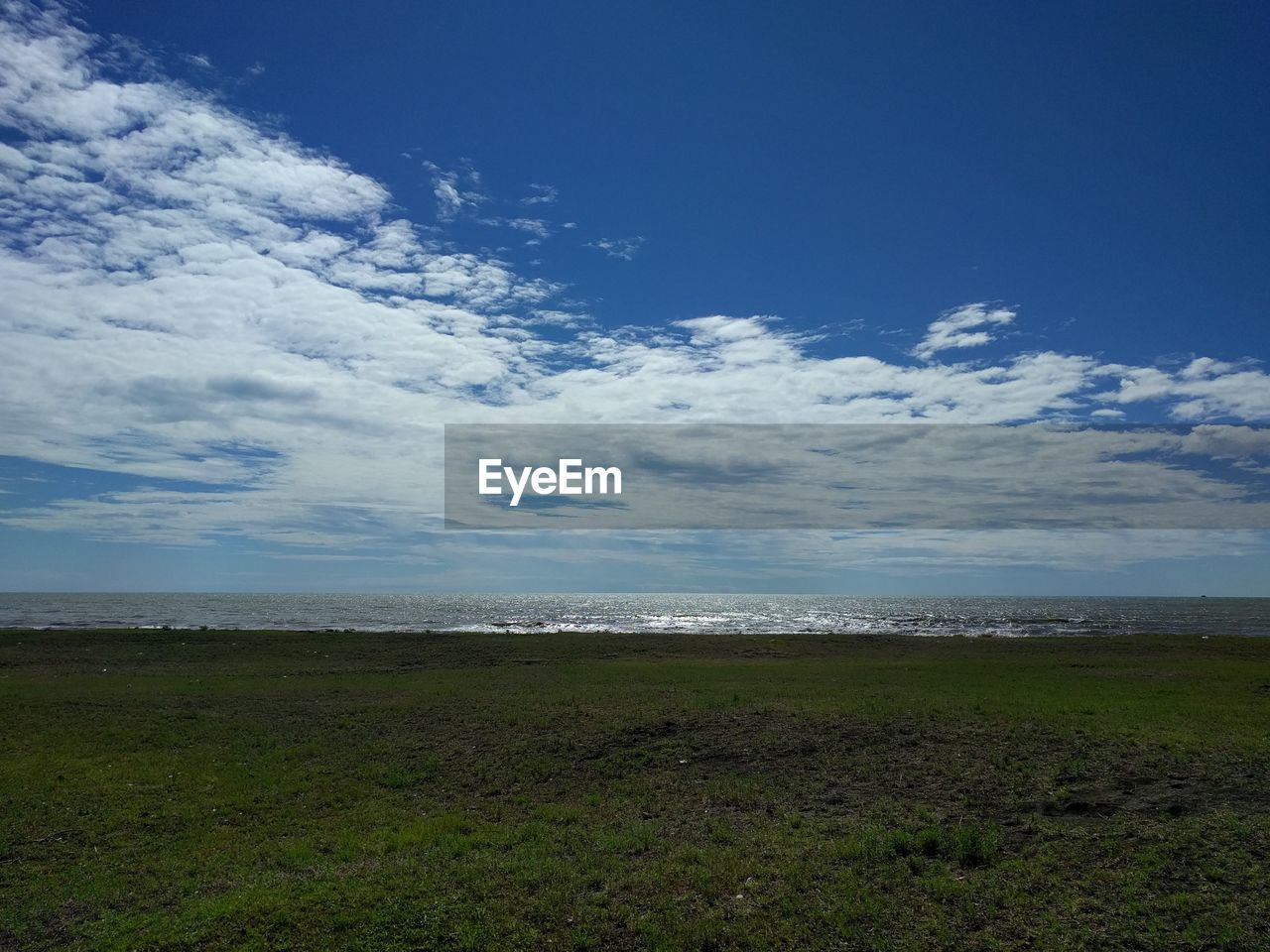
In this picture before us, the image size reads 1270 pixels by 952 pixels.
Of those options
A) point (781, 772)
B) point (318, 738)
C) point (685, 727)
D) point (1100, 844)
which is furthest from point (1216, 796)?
point (318, 738)

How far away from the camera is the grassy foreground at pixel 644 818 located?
32.2 ft

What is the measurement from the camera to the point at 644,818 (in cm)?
1445

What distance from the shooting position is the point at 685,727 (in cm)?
2142

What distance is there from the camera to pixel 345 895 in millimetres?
10656

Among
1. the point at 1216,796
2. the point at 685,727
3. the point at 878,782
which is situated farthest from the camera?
the point at 685,727

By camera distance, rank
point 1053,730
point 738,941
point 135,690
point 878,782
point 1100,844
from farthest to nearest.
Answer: point 135,690 → point 1053,730 → point 878,782 → point 1100,844 → point 738,941

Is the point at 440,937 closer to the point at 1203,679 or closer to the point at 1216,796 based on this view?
the point at 1216,796

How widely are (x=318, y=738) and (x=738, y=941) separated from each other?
16.5 meters

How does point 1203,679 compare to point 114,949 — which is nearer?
point 114,949

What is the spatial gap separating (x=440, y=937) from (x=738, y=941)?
373 cm

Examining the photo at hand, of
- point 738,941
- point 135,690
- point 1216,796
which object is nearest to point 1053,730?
point 1216,796

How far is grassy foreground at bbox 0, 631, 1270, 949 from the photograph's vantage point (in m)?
9.81

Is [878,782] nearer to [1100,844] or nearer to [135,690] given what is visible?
[1100,844]

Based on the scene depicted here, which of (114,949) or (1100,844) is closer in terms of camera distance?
(114,949)
